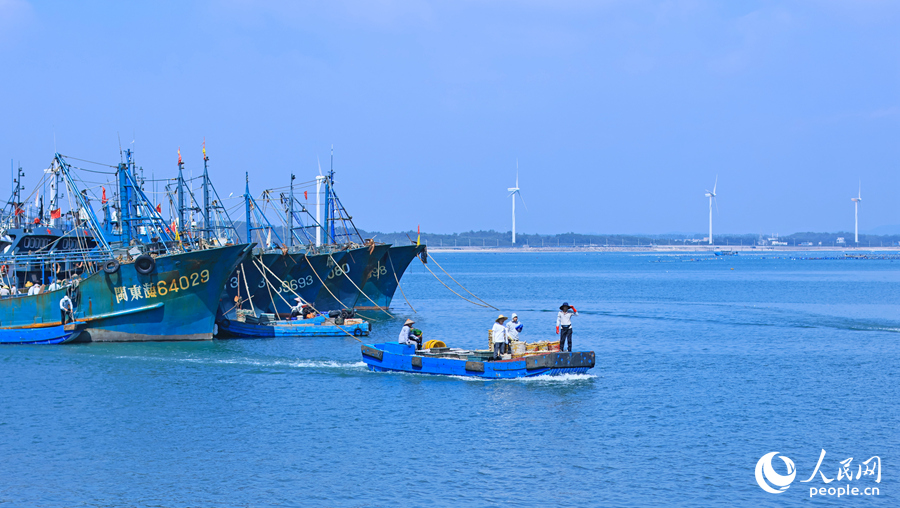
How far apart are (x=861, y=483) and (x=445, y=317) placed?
41.2 meters

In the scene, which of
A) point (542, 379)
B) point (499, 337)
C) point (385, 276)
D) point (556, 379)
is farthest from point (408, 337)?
point (385, 276)

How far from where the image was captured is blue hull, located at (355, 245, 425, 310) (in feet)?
193

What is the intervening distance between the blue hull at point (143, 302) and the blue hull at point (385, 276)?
64.8 ft

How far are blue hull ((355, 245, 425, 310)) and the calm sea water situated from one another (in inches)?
729

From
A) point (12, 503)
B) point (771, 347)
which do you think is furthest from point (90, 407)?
point (771, 347)

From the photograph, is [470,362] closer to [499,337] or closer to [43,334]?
[499,337]

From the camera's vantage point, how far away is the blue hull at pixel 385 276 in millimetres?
58812

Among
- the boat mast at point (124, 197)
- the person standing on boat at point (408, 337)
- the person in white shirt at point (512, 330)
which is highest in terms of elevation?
the boat mast at point (124, 197)

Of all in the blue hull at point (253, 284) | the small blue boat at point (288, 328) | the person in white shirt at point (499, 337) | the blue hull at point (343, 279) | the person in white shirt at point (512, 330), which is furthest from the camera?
the blue hull at point (343, 279)

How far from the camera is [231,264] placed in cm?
3969

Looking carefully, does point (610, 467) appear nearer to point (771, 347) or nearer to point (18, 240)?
point (771, 347)

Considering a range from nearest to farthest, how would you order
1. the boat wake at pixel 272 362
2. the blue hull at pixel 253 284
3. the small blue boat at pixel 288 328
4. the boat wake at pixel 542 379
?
the boat wake at pixel 542 379, the boat wake at pixel 272 362, the small blue boat at pixel 288 328, the blue hull at pixel 253 284

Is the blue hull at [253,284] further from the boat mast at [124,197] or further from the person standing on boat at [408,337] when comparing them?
the person standing on boat at [408,337]

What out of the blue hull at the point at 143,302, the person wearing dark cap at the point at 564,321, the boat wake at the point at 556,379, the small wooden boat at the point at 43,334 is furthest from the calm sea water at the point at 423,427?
the person wearing dark cap at the point at 564,321
